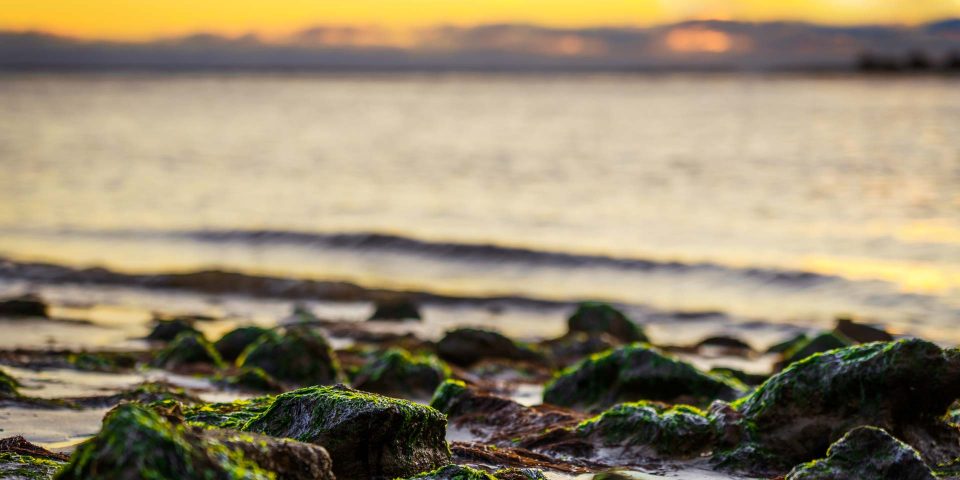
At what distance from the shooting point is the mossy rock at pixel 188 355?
10.9 m

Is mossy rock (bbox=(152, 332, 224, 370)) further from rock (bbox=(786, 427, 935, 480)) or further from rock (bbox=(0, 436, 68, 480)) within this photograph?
rock (bbox=(786, 427, 935, 480))

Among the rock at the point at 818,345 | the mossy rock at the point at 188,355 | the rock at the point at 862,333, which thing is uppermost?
the mossy rock at the point at 188,355

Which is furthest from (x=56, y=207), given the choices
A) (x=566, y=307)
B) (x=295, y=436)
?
(x=295, y=436)

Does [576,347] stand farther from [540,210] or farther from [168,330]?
[540,210]

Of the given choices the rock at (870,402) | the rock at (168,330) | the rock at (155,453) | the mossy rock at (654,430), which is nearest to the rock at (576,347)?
the rock at (168,330)

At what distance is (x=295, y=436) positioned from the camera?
17.2 feet

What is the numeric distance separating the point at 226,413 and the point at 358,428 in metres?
1.30

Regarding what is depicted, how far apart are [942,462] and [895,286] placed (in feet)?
44.2

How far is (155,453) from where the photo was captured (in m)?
A: 3.50

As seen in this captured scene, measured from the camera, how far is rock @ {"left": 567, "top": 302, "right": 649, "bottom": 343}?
13969mm

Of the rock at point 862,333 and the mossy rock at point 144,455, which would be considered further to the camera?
the rock at point 862,333

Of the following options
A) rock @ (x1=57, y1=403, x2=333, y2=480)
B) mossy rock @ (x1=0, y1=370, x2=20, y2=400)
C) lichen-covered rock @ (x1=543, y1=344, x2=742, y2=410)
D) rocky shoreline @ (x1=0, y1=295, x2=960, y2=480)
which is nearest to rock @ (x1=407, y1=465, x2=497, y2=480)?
rocky shoreline @ (x1=0, y1=295, x2=960, y2=480)

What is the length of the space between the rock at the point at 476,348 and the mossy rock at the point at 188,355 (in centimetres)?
264

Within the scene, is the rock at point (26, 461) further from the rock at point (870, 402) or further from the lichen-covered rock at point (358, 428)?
the rock at point (870, 402)
